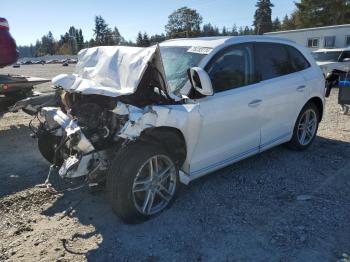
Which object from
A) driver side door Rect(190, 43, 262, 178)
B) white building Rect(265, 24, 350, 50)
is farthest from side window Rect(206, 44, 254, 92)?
white building Rect(265, 24, 350, 50)

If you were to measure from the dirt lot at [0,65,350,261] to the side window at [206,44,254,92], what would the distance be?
130 centimetres

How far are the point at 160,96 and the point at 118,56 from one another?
0.79m

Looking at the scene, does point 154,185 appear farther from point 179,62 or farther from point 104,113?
point 179,62

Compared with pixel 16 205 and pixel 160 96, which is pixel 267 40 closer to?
pixel 160 96

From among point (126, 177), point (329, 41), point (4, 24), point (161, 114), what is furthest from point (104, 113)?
point (329, 41)

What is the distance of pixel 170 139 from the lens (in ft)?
13.9

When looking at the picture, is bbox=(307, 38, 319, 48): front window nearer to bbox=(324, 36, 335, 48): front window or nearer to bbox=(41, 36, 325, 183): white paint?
bbox=(324, 36, 335, 48): front window

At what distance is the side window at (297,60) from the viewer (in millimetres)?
5855

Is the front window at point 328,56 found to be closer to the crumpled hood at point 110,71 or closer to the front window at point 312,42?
the front window at point 312,42

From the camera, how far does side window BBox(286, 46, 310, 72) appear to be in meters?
5.86

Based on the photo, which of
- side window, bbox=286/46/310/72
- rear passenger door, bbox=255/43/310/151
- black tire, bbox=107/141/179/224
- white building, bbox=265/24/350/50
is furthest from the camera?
white building, bbox=265/24/350/50

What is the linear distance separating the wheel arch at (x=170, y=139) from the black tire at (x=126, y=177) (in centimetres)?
14

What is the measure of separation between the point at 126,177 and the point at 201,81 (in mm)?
1255

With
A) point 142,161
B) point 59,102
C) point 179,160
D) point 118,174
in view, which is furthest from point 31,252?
point 59,102
